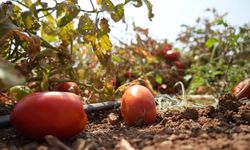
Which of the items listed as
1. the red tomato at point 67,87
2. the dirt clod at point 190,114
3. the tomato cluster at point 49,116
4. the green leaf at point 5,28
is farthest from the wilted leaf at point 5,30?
the dirt clod at point 190,114

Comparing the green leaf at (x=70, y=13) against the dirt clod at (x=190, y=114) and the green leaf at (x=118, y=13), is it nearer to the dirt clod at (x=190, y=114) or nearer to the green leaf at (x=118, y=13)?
the green leaf at (x=118, y=13)

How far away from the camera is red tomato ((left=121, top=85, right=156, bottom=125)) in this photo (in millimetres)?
1901

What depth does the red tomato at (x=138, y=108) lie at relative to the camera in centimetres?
190

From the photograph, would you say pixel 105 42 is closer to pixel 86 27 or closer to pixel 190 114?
pixel 86 27

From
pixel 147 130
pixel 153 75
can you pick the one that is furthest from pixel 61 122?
pixel 153 75

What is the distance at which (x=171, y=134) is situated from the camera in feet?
5.06

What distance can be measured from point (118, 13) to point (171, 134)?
31.2 inches

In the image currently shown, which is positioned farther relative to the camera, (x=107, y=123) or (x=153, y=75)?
(x=153, y=75)

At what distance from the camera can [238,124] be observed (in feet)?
5.69

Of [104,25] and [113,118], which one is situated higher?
[104,25]

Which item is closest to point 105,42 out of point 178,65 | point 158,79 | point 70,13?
point 70,13

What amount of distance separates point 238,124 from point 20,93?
109cm

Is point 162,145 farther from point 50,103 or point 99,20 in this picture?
point 99,20

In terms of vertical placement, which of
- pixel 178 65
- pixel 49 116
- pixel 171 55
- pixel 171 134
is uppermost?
pixel 171 55
